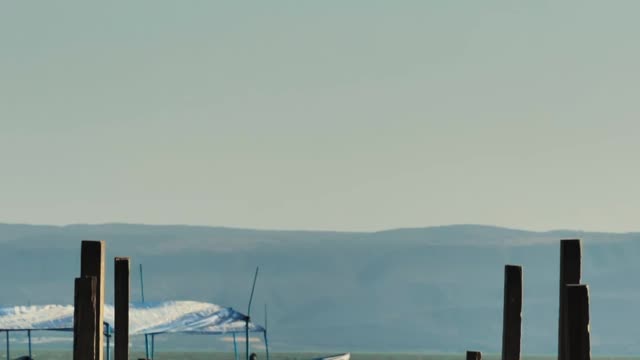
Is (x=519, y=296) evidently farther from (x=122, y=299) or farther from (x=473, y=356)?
(x=122, y=299)

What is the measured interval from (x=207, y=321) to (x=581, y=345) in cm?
4815

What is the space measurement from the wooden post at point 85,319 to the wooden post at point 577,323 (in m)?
7.37

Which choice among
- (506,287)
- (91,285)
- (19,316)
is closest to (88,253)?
(91,285)

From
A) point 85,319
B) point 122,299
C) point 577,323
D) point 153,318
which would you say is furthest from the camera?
point 153,318

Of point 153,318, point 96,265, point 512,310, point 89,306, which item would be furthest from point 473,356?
point 153,318

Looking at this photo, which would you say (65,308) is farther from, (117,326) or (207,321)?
(117,326)

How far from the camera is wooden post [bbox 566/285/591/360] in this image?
25859mm

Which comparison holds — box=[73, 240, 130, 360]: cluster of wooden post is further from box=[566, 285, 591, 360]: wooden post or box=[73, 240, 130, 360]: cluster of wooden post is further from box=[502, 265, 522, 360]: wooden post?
box=[566, 285, 591, 360]: wooden post

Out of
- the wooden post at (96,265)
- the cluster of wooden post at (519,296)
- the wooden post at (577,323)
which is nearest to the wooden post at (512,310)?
the cluster of wooden post at (519,296)

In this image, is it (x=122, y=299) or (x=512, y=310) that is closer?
(x=122, y=299)

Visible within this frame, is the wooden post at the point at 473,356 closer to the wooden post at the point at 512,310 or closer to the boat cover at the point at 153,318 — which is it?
the wooden post at the point at 512,310

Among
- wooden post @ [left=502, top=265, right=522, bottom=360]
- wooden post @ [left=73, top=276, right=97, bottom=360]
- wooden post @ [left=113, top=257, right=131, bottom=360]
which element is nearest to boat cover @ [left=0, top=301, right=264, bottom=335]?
wooden post @ [left=113, top=257, right=131, bottom=360]

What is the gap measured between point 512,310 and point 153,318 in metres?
42.2

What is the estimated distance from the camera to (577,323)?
25938mm
